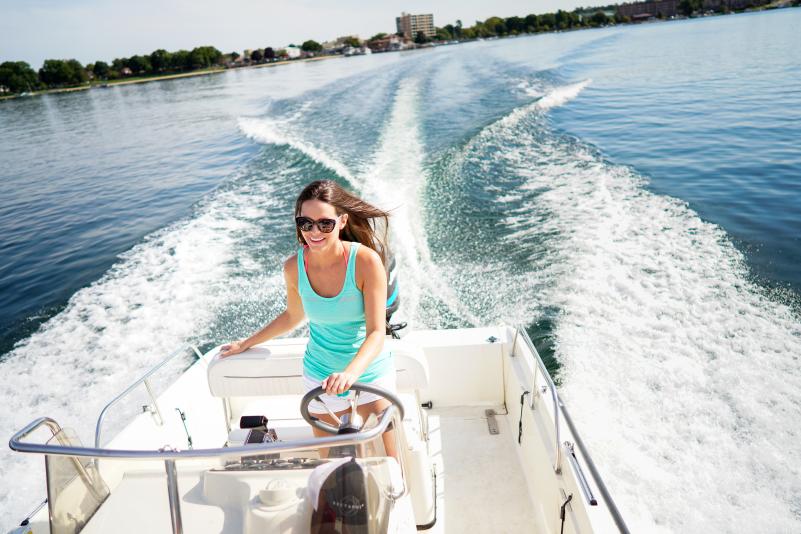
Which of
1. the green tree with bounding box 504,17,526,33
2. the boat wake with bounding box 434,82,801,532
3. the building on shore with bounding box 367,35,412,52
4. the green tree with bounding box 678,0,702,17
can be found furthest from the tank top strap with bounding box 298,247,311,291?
the green tree with bounding box 678,0,702,17

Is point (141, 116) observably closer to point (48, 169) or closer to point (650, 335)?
point (48, 169)

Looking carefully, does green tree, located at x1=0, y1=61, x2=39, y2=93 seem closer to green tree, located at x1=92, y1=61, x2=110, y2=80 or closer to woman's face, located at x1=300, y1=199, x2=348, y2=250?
green tree, located at x1=92, y1=61, x2=110, y2=80

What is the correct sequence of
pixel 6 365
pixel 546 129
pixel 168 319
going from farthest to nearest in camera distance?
pixel 546 129 → pixel 168 319 → pixel 6 365

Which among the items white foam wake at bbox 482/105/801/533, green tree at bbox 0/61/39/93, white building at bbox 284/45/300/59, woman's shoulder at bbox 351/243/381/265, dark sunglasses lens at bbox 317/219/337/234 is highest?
white building at bbox 284/45/300/59

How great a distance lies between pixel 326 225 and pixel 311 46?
106196 mm

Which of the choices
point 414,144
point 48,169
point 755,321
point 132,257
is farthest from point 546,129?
point 48,169

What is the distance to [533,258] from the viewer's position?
5781 millimetres

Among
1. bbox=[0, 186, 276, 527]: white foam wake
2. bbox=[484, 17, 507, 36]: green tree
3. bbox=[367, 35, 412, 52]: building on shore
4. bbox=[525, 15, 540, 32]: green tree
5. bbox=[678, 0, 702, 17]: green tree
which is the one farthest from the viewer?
bbox=[678, 0, 702, 17]: green tree

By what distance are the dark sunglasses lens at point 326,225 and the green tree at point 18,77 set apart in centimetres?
8136

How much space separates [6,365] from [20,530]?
407 centimetres

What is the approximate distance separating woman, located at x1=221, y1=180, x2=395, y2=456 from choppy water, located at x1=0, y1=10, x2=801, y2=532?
1965 mm

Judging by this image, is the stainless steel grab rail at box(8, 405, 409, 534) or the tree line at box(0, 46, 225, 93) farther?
the tree line at box(0, 46, 225, 93)

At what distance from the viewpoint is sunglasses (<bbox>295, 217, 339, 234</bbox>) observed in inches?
73.3

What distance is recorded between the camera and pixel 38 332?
18.2 feet
